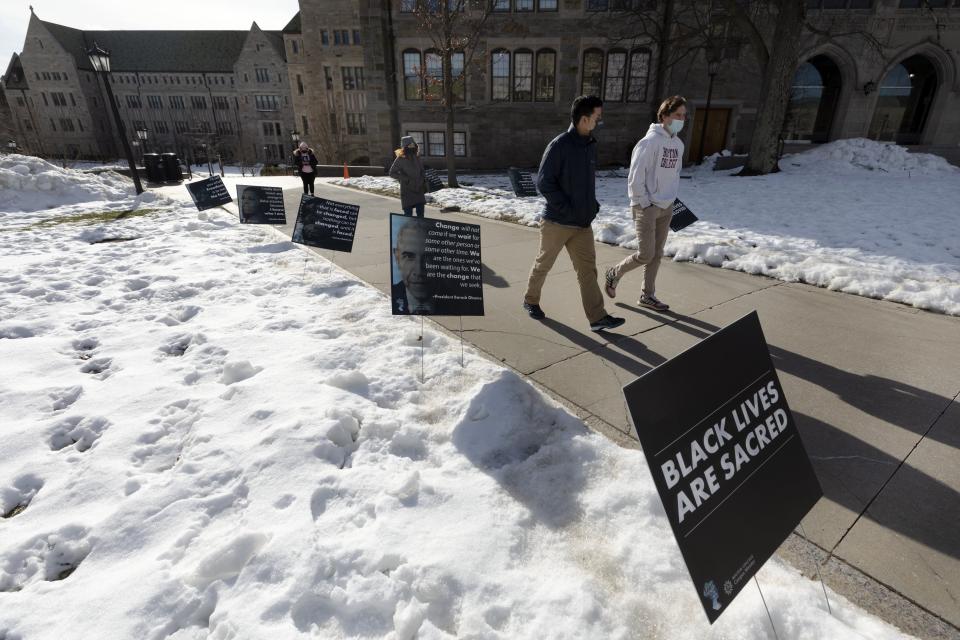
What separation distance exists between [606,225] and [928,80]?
2660cm

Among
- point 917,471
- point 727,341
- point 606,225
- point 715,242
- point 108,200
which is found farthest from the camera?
point 108,200

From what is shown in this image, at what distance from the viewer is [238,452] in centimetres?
283

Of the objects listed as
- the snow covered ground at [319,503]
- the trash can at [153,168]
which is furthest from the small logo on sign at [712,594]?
the trash can at [153,168]

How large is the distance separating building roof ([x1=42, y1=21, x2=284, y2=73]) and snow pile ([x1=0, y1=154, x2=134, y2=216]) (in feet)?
236

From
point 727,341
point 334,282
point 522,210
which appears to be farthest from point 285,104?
point 727,341

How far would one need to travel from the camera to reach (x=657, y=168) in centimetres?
438

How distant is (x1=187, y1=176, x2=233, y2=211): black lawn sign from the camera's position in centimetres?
980

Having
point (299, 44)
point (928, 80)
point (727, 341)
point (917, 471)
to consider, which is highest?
point (299, 44)

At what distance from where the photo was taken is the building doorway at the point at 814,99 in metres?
22.5

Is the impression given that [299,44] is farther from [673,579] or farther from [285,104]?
[673,579]

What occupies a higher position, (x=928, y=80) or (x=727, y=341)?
(x=928, y=80)

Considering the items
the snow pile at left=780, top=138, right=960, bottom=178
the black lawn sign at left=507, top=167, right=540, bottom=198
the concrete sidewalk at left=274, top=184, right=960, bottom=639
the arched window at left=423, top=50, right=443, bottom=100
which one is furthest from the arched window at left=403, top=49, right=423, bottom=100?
the concrete sidewalk at left=274, top=184, right=960, bottom=639

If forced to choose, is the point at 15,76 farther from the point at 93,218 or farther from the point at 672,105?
the point at 672,105

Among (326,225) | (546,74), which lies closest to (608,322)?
(326,225)
